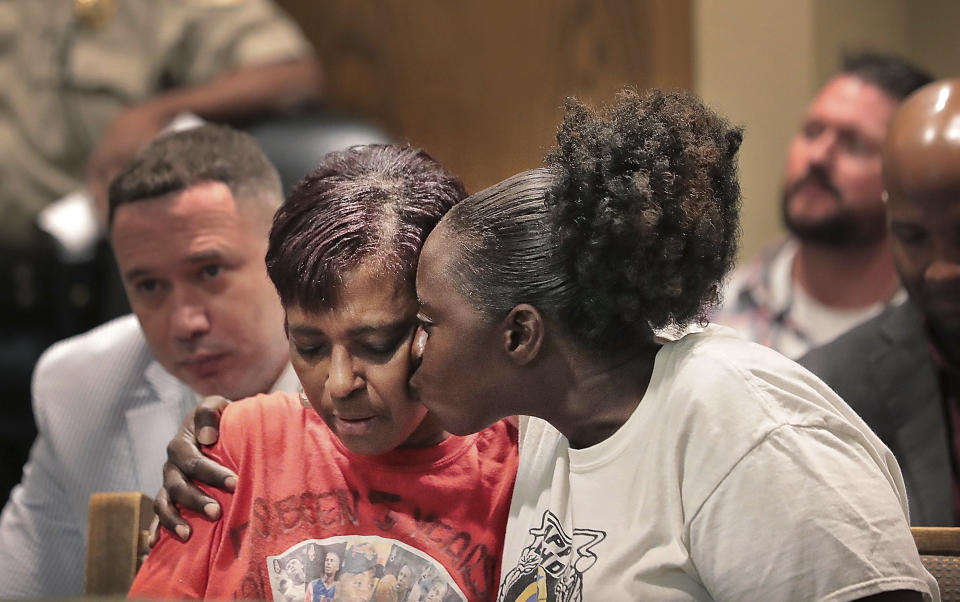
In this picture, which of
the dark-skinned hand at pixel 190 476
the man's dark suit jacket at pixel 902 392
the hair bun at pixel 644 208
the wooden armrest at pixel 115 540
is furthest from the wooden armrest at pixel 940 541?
the wooden armrest at pixel 115 540

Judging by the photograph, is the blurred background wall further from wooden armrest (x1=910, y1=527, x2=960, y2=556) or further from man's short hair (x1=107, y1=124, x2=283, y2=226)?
wooden armrest (x1=910, y1=527, x2=960, y2=556)

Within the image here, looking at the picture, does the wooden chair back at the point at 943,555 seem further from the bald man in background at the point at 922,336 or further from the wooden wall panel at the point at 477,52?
the wooden wall panel at the point at 477,52

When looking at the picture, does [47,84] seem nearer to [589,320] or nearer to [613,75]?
[613,75]

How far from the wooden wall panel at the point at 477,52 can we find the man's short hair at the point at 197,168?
0.61 metres

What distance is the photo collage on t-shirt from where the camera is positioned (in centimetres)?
90

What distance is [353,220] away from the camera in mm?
908

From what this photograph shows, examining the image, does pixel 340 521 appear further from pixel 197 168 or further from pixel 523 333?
pixel 197 168

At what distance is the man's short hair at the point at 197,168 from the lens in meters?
1.20

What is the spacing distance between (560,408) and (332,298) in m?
0.19

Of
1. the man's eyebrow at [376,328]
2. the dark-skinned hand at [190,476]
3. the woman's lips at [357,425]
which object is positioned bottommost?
the dark-skinned hand at [190,476]

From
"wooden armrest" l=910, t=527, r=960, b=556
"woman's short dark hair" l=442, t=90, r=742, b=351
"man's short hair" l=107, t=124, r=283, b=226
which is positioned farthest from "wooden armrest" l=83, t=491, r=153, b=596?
"wooden armrest" l=910, t=527, r=960, b=556

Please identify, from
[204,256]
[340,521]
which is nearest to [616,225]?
[340,521]

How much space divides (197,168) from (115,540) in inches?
15.1

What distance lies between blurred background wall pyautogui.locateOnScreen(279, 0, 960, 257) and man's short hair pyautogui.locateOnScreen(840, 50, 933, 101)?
0.05 m
